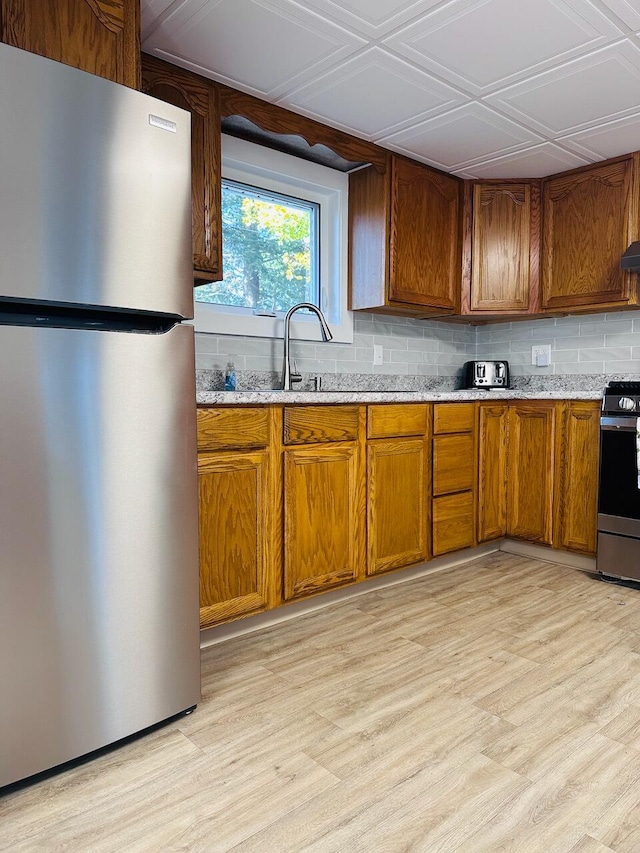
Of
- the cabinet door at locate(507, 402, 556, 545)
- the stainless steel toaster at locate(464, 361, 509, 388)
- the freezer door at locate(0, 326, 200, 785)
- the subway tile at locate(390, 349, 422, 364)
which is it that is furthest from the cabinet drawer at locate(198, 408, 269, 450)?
the stainless steel toaster at locate(464, 361, 509, 388)

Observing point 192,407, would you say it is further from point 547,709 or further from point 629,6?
point 629,6

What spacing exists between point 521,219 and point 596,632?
218 centimetres

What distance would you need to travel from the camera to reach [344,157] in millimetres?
2775

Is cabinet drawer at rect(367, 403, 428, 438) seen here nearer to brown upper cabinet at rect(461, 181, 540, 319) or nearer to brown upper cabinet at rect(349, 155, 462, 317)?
brown upper cabinet at rect(349, 155, 462, 317)

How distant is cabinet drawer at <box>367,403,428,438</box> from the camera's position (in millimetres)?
2506

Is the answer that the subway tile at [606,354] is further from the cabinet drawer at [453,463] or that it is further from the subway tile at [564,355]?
the cabinet drawer at [453,463]

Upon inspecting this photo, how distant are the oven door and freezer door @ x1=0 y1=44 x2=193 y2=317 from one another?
6.77 feet

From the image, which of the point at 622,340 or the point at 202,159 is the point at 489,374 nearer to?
the point at 622,340

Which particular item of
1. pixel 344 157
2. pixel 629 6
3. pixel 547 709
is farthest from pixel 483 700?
pixel 344 157

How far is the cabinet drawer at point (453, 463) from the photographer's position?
2824 mm

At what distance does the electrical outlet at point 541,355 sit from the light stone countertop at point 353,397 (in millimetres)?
544

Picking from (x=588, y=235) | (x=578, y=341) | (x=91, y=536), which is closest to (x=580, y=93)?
(x=588, y=235)

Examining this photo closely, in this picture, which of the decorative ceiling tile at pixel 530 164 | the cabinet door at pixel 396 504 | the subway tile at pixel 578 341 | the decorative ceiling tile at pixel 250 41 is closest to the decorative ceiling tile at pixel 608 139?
the decorative ceiling tile at pixel 530 164

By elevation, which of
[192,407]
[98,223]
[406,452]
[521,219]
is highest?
[521,219]
